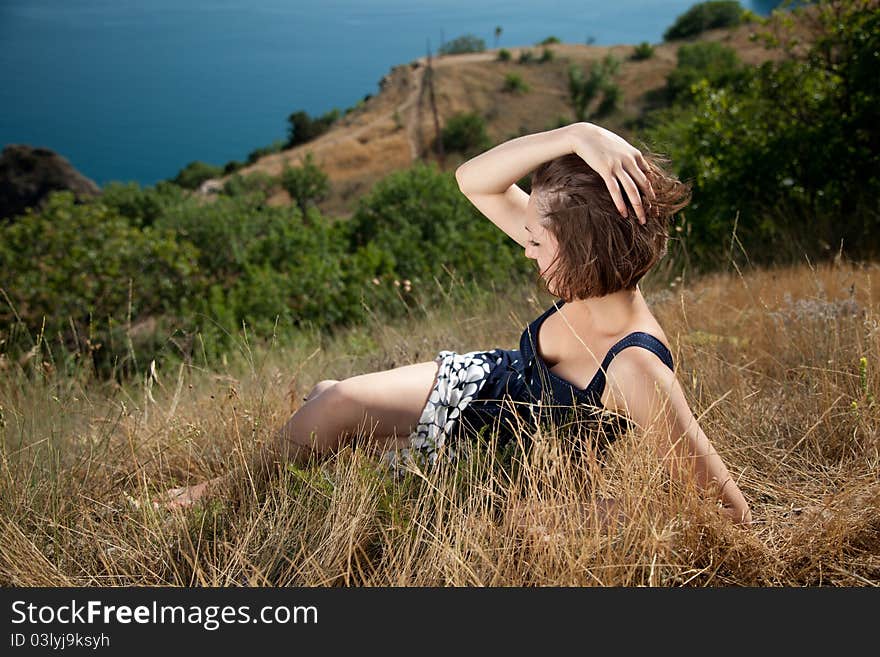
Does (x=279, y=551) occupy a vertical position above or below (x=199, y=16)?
below

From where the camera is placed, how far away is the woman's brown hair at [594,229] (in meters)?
1.84

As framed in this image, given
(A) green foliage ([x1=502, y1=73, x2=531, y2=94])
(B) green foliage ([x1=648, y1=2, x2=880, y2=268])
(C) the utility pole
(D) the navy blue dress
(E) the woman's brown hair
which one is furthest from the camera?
(A) green foliage ([x1=502, y1=73, x2=531, y2=94])

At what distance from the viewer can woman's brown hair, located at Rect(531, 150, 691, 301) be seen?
184cm

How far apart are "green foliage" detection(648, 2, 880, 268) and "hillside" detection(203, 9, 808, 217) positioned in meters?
23.1

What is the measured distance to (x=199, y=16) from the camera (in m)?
68.8

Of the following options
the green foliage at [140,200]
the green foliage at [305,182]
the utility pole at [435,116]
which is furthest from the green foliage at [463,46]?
the green foliage at [140,200]

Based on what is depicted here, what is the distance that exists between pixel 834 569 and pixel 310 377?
93.5 inches

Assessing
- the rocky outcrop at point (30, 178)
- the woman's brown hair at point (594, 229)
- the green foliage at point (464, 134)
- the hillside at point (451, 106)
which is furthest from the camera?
the green foliage at point (464, 134)

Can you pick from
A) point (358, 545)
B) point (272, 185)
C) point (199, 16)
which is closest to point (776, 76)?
point (358, 545)

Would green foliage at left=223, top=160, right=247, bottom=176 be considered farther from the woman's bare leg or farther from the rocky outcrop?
the woman's bare leg

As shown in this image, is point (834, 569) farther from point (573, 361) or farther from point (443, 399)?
point (443, 399)

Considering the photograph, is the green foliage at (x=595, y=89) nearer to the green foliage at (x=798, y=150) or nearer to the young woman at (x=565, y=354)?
the green foliage at (x=798, y=150)

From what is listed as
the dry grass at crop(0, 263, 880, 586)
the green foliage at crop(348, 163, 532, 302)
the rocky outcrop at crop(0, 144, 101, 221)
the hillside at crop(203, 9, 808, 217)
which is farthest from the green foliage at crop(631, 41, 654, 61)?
the dry grass at crop(0, 263, 880, 586)

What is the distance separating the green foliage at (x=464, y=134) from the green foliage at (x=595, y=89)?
5.09 meters
